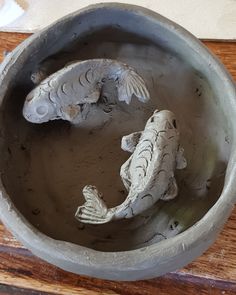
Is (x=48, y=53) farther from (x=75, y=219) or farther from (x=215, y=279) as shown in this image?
(x=215, y=279)

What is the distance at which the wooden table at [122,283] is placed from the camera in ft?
2.18

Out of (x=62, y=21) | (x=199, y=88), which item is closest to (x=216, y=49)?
(x=199, y=88)

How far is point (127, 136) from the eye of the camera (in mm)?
618

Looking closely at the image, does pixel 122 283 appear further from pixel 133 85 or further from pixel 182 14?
pixel 182 14

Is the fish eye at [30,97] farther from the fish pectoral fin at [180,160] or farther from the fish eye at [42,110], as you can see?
the fish pectoral fin at [180,160]

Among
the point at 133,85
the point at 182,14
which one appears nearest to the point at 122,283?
the point at 133,85

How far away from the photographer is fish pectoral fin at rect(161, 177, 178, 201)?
60 centimetres

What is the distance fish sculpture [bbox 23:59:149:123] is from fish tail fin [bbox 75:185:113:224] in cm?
9

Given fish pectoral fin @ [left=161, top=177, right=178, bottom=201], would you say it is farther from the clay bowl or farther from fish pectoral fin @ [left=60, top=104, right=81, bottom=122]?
fish pectoral fin @ [left=60, top=104, right=81, bottom=122]

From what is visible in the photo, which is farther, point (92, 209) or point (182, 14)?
point (182, 14)

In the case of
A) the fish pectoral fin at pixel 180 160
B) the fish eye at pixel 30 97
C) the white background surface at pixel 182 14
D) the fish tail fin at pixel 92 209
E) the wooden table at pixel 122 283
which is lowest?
the wooden table at pixel 122 283

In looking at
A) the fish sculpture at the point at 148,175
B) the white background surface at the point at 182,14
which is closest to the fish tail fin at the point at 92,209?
the fish sculpture at the point at 148,175

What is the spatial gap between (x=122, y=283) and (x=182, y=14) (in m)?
0.40

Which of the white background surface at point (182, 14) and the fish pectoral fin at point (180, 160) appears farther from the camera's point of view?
the white background surface at point (182, 14)
